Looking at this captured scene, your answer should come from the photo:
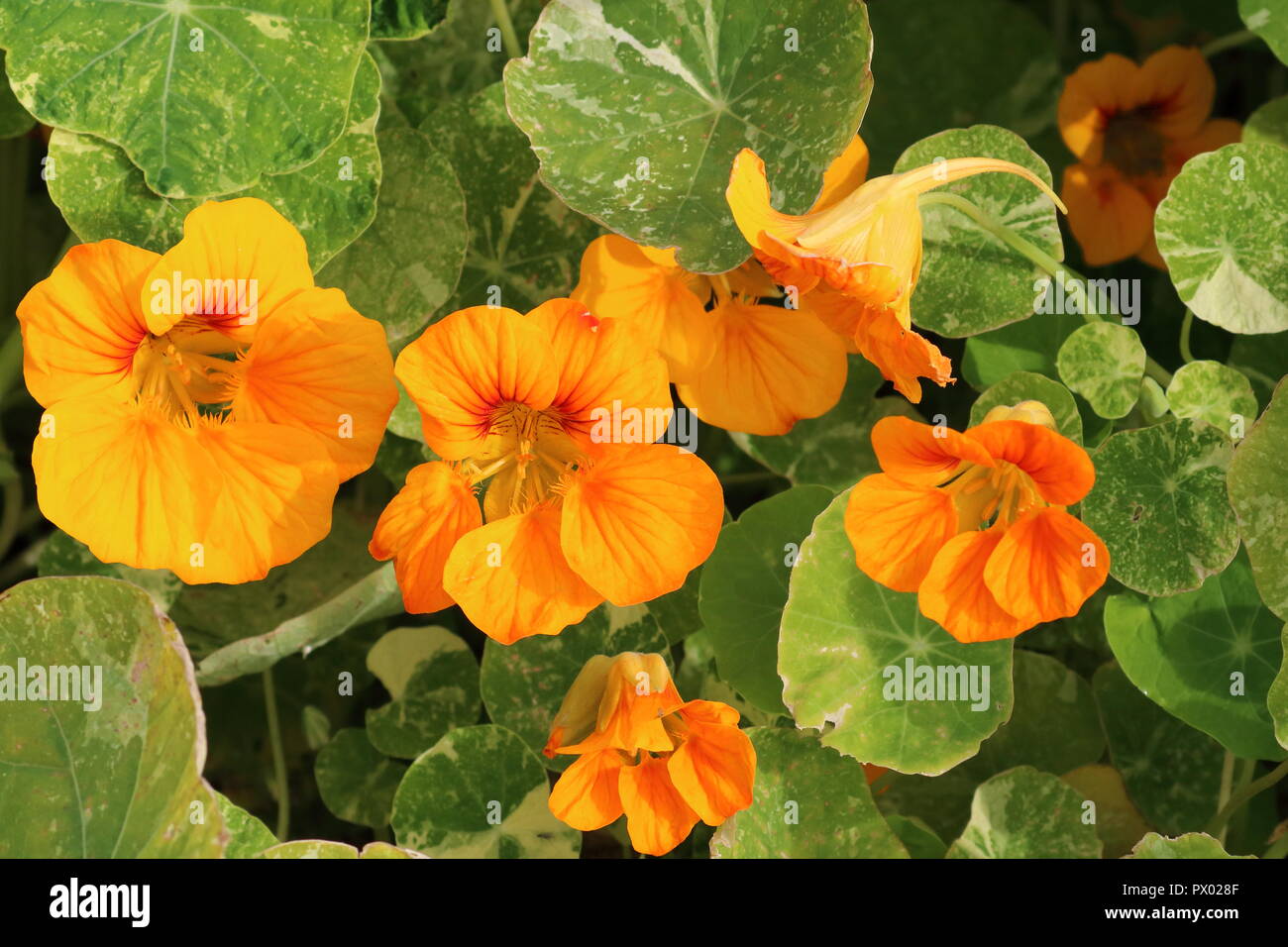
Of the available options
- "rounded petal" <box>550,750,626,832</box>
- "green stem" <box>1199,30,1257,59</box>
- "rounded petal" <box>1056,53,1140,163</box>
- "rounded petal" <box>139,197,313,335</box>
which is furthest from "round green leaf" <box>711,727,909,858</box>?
"green stem" <box>1199,30,1257,59</box>

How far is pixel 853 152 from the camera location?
1.11 metres

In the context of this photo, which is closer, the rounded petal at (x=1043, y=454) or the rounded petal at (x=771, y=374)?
the rounded petal at (x=1043, y=454)

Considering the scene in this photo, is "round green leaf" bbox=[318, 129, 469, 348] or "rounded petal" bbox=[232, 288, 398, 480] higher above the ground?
"round green leaf" bbox=[318, 129, 469, 348]

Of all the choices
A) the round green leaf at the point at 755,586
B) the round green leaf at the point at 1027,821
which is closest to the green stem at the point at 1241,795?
the round green leaf at the point at 1027,821

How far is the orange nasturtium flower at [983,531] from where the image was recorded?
0.93 m

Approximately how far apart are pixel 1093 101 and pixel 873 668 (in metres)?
0.79

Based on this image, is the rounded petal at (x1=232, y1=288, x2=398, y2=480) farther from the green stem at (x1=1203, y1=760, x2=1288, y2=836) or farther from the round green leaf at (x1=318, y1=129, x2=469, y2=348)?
the green stem at (x1=1203, y1=760, x2=1288, y2=836)

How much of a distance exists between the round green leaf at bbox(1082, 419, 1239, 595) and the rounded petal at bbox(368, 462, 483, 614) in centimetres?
57

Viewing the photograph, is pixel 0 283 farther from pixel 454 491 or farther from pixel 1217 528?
pixel 1217 528

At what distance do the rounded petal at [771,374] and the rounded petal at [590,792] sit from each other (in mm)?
329

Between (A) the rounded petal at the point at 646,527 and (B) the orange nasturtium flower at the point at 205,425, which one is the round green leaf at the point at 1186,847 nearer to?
(A) the rounded petal at the point at 646,527

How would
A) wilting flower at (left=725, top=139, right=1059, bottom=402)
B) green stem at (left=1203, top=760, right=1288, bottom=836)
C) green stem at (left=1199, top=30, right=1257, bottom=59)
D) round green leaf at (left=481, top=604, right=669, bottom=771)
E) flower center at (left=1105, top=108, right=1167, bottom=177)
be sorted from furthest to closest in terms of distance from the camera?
flower center at (left=1105, top=108, right=1167, bottom=177), green stem at (left=1199, top=30, right=1257, bottom=59), round green leaf at (left=481, top=604, right=669, bottom=771), green stem at (left=1203, top=760, right=1288, bottom=836), wilting flower at (left=725, top=139, right=1059, bottom=402)

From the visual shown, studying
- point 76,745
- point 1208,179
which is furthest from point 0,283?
point 1208,179

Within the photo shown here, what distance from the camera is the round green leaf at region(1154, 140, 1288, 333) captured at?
1101 millimetres
